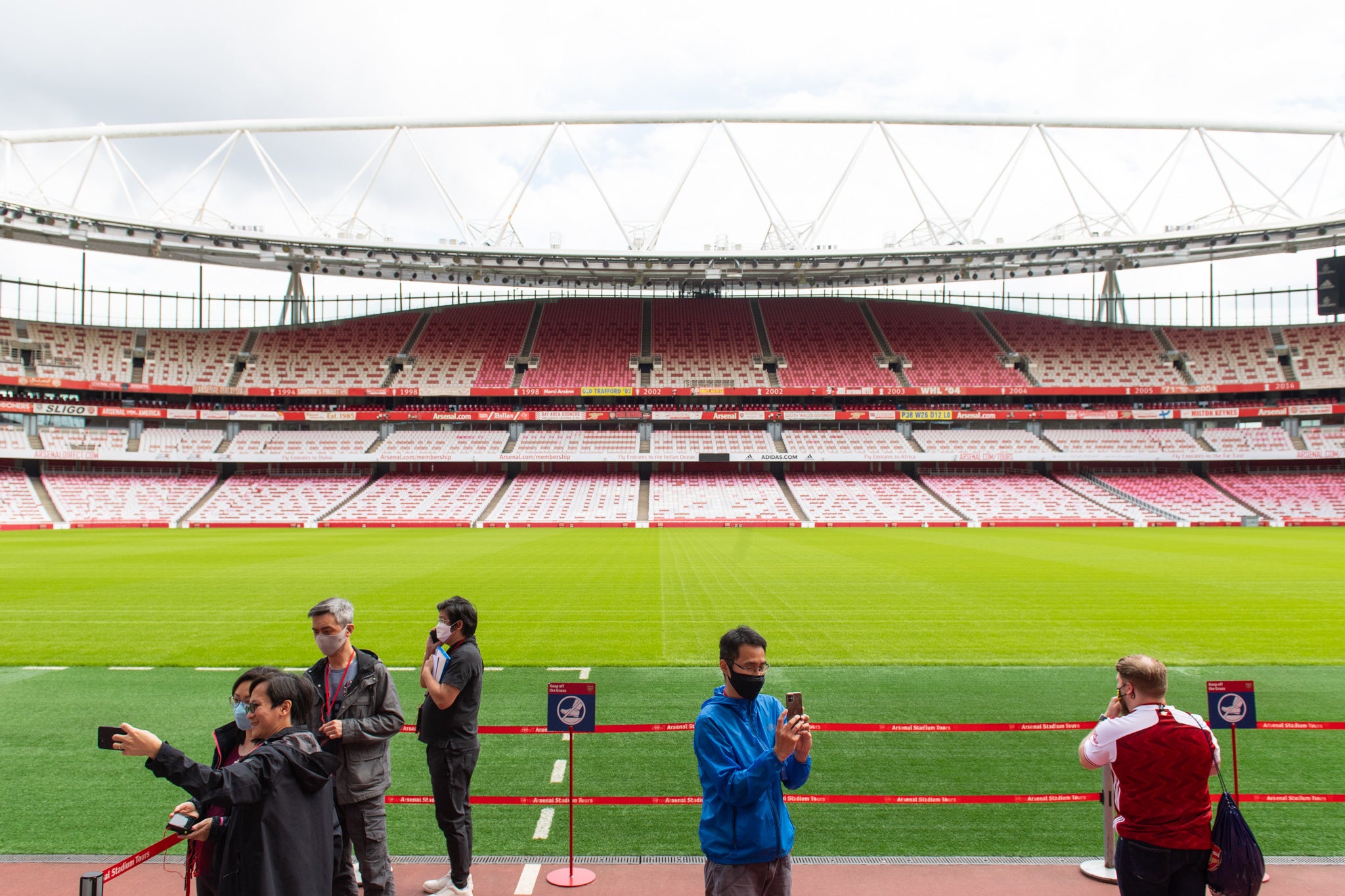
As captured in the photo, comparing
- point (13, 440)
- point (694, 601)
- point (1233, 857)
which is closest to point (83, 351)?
point (13, 440)

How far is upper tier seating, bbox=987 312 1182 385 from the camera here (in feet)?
211

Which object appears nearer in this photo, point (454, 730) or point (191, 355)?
point (454, 730)

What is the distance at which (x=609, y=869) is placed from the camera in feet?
18.9

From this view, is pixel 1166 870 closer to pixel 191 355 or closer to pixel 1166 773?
pixel 1166 773

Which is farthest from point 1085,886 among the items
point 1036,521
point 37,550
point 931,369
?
point 931,369

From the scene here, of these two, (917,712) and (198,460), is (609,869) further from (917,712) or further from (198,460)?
(198,460)

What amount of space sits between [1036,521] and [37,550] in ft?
180

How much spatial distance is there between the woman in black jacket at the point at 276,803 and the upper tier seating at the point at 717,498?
4831cm

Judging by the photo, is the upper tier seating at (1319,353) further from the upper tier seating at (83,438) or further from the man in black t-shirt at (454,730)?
the upper tier seating at (83,438)

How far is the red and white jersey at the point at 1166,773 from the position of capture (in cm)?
379

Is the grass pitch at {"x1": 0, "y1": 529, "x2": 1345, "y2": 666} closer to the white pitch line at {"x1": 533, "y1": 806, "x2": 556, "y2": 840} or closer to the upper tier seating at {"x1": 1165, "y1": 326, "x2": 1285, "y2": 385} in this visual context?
the white pitch line at {"x1": 533, "y1": 806, "x2": 556, "y2": 840}

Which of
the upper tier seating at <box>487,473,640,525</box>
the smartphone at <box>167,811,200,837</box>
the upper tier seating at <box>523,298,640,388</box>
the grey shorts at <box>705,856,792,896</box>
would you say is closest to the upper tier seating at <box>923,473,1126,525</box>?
the upper tier seating at <box>487,473,640,525</box>

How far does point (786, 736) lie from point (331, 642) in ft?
10.00

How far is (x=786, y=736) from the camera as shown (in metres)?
3.21
